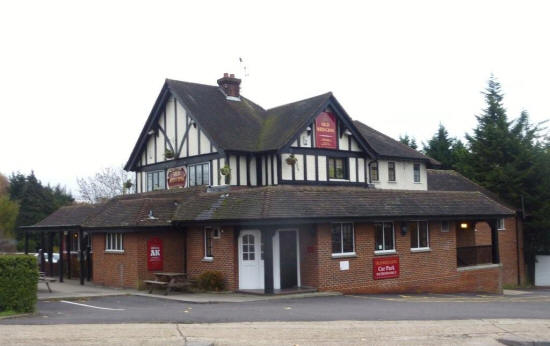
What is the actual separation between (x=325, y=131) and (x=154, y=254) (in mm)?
9683

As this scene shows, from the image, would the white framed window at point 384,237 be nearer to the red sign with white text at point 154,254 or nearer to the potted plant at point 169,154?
the red sign with white text at point 154,254

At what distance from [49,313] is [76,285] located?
A: 1019cm

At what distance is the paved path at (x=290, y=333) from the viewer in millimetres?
11781

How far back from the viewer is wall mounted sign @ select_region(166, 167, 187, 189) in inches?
1154

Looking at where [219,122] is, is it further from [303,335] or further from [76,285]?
[303,335]

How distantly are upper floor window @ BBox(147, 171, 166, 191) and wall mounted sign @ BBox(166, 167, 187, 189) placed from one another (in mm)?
578

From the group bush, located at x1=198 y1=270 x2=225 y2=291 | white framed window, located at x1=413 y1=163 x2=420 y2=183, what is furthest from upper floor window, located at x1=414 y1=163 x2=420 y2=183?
bush, located at x1=198 y1=270 x2=225 y2=291

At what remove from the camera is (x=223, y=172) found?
85.9 feet

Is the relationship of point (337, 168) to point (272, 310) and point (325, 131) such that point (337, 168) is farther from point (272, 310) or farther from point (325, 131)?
point (272, 310)

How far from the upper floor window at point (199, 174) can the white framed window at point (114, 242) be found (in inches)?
193

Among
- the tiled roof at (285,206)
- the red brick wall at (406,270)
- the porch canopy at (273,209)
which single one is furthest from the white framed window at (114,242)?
the red brick wall at (406,270)

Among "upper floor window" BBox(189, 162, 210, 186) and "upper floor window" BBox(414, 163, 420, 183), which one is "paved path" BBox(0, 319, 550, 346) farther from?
"upper floor window" BBox(414, 163, 420, 183)

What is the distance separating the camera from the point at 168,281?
890 inches

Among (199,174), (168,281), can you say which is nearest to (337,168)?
(199,174)
